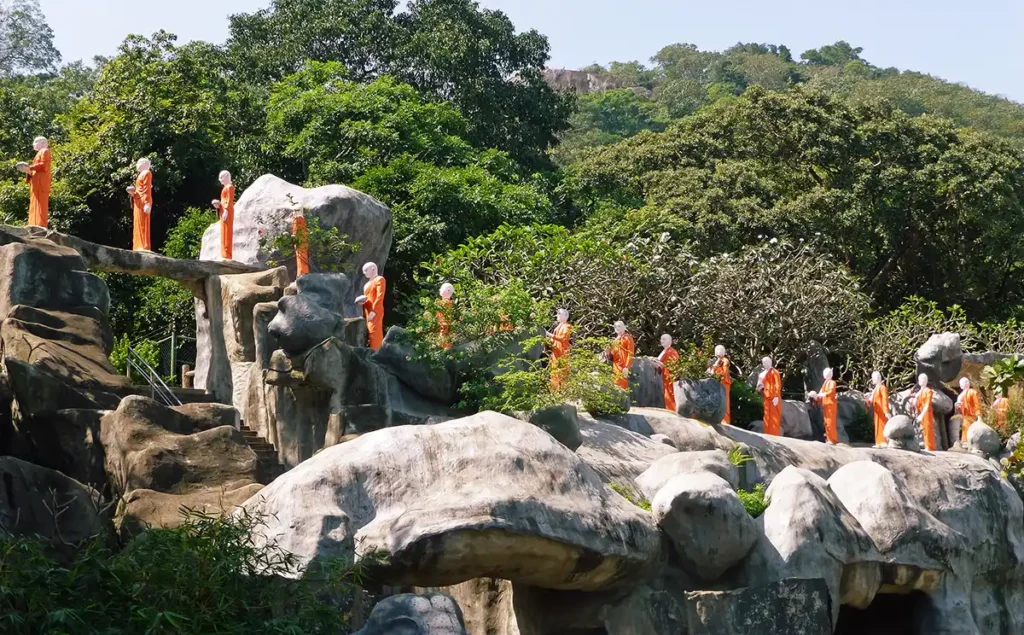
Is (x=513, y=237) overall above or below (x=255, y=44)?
below

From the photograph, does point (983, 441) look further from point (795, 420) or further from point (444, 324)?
point (444, 324)

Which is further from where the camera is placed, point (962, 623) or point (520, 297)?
point (520, 297)

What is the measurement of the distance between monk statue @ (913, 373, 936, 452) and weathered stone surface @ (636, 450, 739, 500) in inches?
347

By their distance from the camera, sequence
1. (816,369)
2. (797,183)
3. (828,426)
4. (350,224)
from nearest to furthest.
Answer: (350,224) → (828,426) → (816,369) → (797,183)

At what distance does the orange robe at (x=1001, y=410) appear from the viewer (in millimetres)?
21250

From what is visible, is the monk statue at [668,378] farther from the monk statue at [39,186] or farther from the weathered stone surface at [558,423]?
the monk statue at [39,186]

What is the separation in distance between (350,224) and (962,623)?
32.4 ft

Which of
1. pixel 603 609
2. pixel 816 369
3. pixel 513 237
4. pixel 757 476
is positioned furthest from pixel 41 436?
pixel 816 369

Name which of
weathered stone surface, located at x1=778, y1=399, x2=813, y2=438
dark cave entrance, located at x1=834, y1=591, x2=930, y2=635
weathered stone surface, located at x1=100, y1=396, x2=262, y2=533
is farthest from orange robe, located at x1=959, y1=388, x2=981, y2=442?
weathered stone surface, located at x1=100, y1=396, x2=262, y2=533

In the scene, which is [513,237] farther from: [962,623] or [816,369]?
[962,623]

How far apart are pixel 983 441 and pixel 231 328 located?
9.05m

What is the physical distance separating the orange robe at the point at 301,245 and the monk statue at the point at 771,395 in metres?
6.27

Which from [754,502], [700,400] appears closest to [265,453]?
[754,502]

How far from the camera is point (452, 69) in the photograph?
30797 millimetres
